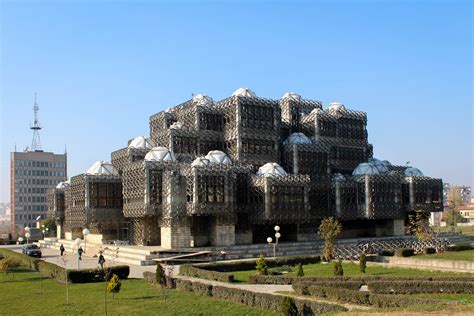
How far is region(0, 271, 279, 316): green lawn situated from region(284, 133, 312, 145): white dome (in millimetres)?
42404

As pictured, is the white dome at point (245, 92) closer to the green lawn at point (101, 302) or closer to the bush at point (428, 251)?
the bush at point (428, 251)

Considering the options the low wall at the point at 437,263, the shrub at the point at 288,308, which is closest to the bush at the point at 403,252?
the low wall at the point at 437,263

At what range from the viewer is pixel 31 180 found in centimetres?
16175

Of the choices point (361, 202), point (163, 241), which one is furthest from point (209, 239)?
point (361, 202)

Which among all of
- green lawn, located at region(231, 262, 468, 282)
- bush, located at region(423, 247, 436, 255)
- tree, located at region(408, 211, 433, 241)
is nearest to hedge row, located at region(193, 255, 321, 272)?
green lawn, located at region(231, 262, 468, 282)

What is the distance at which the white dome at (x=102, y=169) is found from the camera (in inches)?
2840

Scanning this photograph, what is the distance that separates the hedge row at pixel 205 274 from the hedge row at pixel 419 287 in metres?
10.2

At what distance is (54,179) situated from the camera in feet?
540

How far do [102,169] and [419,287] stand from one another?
51115 millimetres

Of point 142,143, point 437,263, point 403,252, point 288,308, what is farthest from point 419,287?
point 142,143

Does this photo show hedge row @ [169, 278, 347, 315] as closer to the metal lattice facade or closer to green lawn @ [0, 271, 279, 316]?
green lawn @ [0, 271, 279, 316]

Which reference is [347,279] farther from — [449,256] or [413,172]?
[413,172]

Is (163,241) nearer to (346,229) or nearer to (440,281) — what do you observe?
(346,229)

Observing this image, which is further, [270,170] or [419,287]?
[270,170]
